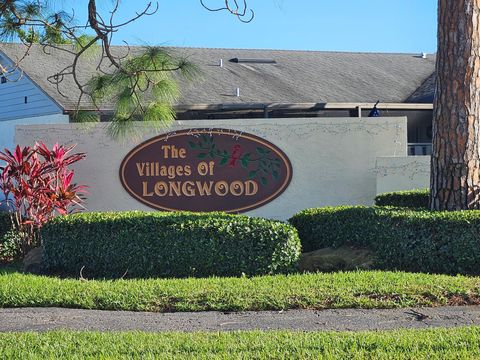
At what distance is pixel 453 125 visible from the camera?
11.3 meters

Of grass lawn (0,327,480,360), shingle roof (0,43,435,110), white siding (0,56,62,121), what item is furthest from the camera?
shingle roof (0,43,435,110)

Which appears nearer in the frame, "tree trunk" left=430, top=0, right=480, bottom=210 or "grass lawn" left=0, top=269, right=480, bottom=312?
→ "grass lawn" left=0, top=269, right=480, bottom=312

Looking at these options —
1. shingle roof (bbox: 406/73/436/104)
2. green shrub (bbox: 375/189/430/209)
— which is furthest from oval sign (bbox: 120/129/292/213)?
shingle roof (bbox: 406/73/436/104)

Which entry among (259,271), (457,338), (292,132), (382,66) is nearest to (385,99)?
(382,66)

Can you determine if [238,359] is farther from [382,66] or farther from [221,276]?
[382,66]

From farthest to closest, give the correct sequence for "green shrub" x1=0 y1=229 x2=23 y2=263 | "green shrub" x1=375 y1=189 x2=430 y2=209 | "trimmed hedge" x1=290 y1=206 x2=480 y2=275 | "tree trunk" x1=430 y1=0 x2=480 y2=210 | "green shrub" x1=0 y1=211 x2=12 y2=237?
"green shrub" x1=375 y1=189 x2=430 y2=209 → "green shrub" x1=0 y1=211 x2=12 y2=237 → "green shrub" x1=0 y1=229 x2=23 y2=263 → "tree trunk" x1=430 y1=0 x2=480 y2=210 → "trimmed hedge" x1=290 y1=206 x2=480 y2=275

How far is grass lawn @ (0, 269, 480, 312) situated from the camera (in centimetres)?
868

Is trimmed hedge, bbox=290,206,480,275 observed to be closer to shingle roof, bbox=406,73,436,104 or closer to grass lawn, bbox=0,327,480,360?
grass lawn, bbox=0,327,480,360

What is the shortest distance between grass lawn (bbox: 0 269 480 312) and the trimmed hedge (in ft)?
2.04

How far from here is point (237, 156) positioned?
14.7 metres

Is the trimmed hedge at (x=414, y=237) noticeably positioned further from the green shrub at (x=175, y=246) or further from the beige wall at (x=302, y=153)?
the beige wall at (x=302, y=153)

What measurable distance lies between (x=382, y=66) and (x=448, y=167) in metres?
15.3

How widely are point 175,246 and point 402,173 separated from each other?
20.4ft

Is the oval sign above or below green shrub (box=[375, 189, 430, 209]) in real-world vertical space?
above
